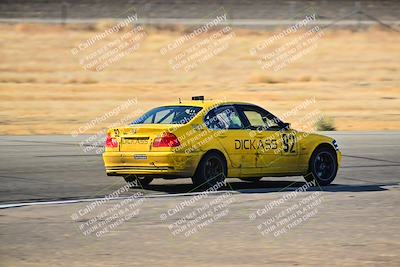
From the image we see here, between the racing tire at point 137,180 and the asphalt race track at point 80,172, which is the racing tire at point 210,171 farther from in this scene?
the racing tire at point 137,180

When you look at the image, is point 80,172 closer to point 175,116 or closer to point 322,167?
point 175,116

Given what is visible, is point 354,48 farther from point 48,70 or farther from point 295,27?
point 48,70

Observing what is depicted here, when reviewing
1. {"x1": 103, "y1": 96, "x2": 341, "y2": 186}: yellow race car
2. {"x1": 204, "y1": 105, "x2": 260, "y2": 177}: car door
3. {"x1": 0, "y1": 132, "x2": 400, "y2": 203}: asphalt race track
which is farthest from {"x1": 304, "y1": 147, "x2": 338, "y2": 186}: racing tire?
{"x1": 204, "y1": 105, "x2": 260, "y2": 177}: car door

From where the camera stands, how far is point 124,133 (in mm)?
16266

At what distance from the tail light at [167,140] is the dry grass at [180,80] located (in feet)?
48.1

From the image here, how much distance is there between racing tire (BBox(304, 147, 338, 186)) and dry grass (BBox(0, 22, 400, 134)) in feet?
45.3

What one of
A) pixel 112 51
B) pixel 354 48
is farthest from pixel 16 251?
pixel 354 48

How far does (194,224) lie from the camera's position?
12672 millimetres

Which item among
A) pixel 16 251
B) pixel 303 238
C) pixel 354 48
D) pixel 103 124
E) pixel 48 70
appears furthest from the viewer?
pixel 354 48

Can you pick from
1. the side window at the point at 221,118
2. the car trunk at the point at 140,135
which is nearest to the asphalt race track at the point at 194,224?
the car trunk at the point at 140,135

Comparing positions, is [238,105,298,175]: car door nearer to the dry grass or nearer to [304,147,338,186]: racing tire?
[304,147,338,186]: racing tire

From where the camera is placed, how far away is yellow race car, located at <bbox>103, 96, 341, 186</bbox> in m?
15.9

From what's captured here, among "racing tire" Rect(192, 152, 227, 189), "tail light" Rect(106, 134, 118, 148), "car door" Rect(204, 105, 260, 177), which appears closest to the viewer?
"racing tire" Rect(192, 152, 227, 189)

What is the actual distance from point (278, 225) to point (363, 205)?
2496mm
